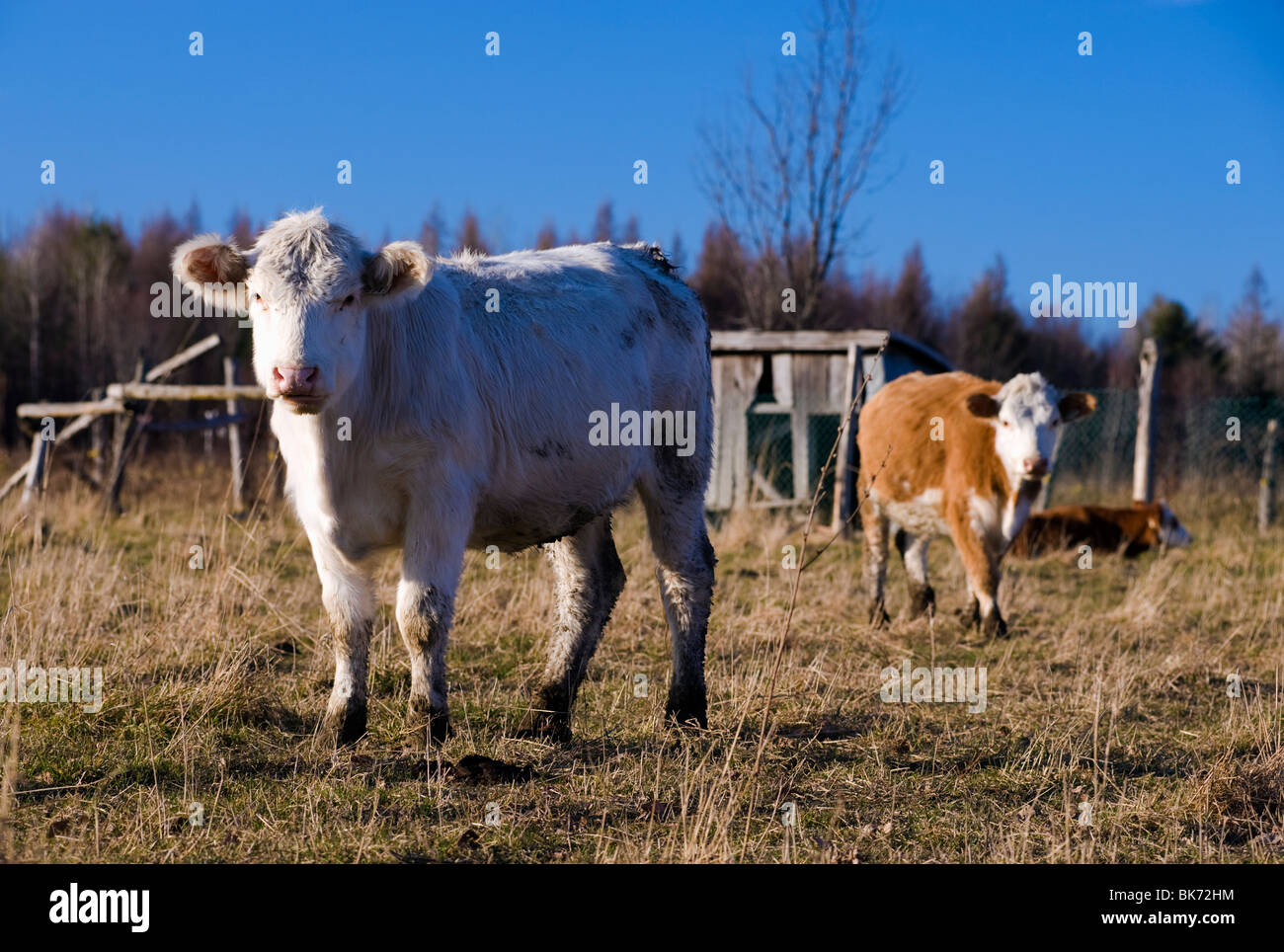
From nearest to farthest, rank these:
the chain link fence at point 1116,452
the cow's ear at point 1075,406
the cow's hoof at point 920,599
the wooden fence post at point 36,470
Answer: the cow's ear at point 1075,406
the cow's hoof at point 920,599
the wooden fence post at point 36,470
the chain link fence at point 1116,452

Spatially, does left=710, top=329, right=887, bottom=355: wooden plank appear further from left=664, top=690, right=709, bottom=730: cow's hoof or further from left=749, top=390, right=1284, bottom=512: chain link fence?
left=664, top=690, right=709, bottom=730: cow's hoof

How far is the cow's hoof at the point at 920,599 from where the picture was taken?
9.17m

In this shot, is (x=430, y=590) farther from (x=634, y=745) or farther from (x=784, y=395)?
(x=784, y=395)

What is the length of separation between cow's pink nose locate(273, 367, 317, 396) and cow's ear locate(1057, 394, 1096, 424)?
6546 millimetres

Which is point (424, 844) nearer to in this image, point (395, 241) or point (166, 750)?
point (166, 750)

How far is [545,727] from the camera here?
5258 mm

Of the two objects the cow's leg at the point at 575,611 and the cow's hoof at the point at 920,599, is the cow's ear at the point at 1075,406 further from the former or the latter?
the cow's leg at the point at 575,611

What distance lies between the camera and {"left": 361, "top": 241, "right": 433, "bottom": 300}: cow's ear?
181 inches

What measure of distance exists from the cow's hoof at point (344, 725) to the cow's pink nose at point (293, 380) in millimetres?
1531

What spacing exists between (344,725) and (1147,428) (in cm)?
1277

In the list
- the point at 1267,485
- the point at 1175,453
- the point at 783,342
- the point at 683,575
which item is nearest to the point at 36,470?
the point at 683,575

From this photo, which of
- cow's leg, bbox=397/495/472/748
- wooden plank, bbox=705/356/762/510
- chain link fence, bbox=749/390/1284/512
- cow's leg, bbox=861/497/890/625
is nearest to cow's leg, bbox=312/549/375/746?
cow's leg, bbox=397/495/472/748

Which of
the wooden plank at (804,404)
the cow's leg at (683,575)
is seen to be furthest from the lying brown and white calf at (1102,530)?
the cow's leg at (683,575)

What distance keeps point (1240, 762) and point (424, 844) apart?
3548 millimetres
